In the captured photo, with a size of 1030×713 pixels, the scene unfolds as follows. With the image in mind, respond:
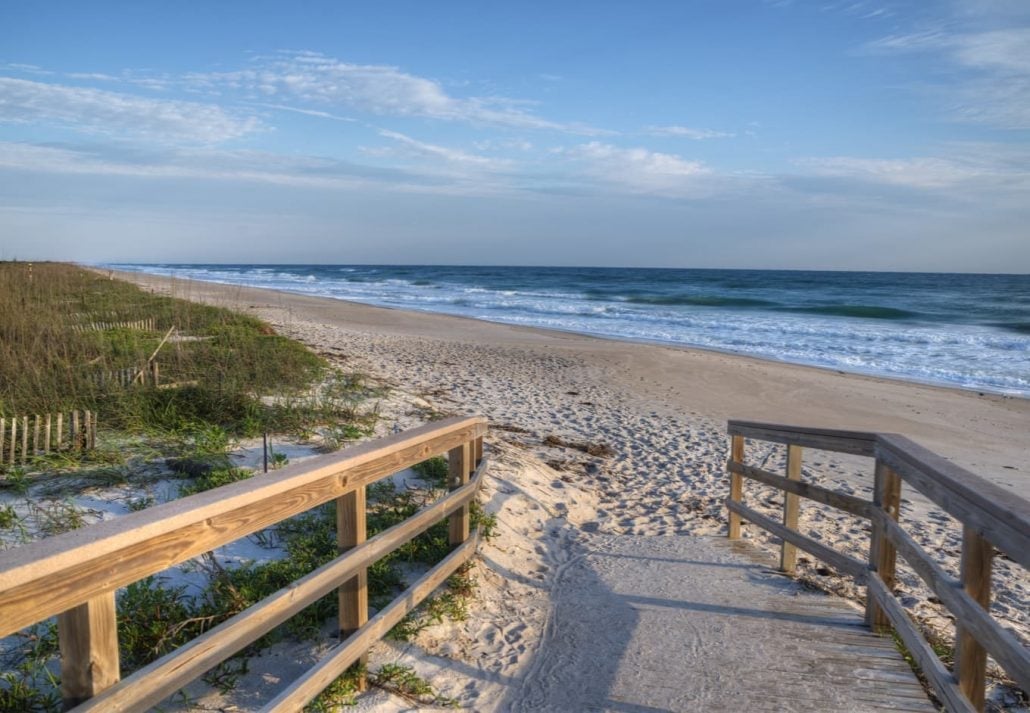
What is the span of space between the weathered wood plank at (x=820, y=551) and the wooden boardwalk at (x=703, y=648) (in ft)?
0.79

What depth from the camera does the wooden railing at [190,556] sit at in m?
1.62

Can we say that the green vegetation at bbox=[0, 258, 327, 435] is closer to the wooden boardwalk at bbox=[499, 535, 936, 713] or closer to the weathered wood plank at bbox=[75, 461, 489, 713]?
the wooden boardwalk at bbox=[499, 535, 936, 713]

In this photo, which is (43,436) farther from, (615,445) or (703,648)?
(615,445)

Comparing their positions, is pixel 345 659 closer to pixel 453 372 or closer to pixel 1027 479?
pixel 1027 479

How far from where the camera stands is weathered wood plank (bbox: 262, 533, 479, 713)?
2.60 m

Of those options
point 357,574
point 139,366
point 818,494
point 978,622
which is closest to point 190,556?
point 357,574

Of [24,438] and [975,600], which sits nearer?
[975,600]

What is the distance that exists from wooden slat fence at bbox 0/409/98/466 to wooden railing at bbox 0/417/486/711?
330cm

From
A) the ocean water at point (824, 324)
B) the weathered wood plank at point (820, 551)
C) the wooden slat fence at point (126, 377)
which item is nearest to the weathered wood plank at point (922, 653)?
the weathered wood plank at point (820, 551)

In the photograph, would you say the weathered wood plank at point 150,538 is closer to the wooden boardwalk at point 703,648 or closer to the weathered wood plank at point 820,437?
the wooden boardwalk at point 703,648

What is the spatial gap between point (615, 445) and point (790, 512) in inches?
168

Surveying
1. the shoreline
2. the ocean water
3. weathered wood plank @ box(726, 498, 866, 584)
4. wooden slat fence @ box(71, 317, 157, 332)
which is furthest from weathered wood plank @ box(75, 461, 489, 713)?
the ocean water

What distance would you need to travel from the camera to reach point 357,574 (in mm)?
3041

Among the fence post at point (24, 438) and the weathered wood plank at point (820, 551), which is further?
the fence post at point (24, 438)
